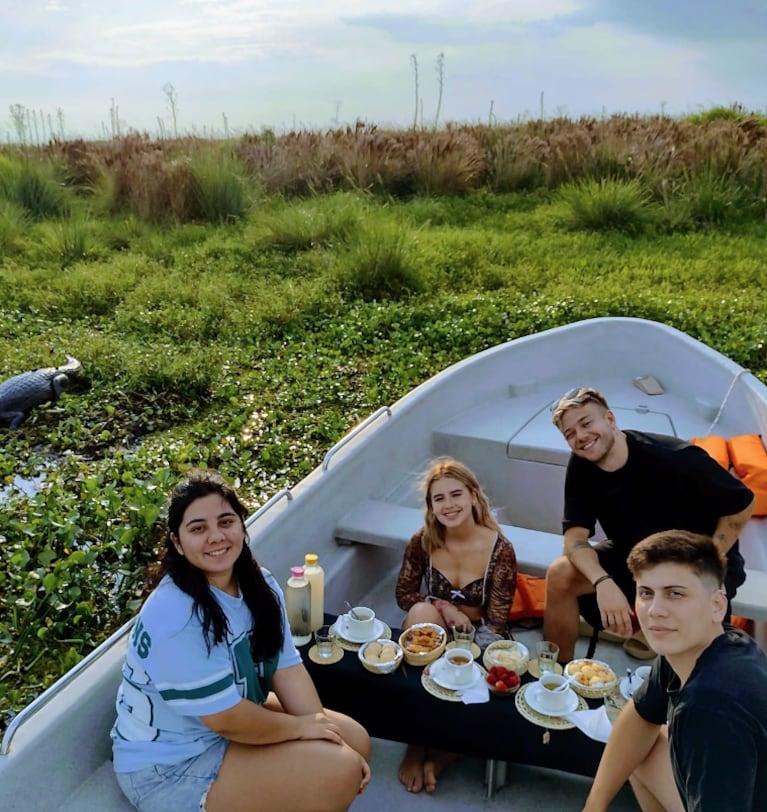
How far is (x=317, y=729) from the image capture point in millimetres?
1984

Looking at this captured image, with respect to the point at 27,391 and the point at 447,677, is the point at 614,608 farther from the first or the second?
the point at 27,391

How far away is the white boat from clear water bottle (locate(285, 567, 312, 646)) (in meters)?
0.24

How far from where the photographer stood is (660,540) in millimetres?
1654

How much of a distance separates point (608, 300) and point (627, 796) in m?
4.90

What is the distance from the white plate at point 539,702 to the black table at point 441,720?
41 millimetres

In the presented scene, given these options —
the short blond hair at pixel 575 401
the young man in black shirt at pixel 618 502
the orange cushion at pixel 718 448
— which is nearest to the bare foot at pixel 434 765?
the young man in black shirt at pixel 618 502

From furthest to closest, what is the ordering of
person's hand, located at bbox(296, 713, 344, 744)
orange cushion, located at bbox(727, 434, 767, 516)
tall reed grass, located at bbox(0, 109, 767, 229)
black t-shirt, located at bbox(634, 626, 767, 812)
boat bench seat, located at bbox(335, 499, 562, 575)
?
1. tall reed grass, located at bbox(0, 109, 767, 229)
2. orange cushion, located at bbox(727, 434, 767, 516)
3. boat bench seat, located at bbox(335, 499, 562, 575)
4. person's hand, located at bbox(296, 713, 344, 744)
5. black t-shirt, located at bbox(634, 626, 767, 812)

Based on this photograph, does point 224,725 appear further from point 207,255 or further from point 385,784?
point 207,255

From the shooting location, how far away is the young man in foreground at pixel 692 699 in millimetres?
1426

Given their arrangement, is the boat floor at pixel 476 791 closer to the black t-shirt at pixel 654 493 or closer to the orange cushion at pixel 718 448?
the black t-shirt at pixel 654 493

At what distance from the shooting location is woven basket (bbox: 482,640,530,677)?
7.29ft

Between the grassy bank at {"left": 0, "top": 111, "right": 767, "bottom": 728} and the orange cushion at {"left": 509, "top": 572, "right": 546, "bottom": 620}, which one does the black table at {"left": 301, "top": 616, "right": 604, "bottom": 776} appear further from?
the grassy bank at {"left": 0, "top": 111, "right": 767, "bottom": 728}

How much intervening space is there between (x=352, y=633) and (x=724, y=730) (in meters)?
1.17

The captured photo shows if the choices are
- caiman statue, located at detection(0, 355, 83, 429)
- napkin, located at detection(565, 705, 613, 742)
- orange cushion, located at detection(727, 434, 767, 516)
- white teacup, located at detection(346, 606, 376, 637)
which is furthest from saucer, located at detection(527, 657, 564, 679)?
caiman statue, located at detection(0, 355, 83, 429)
